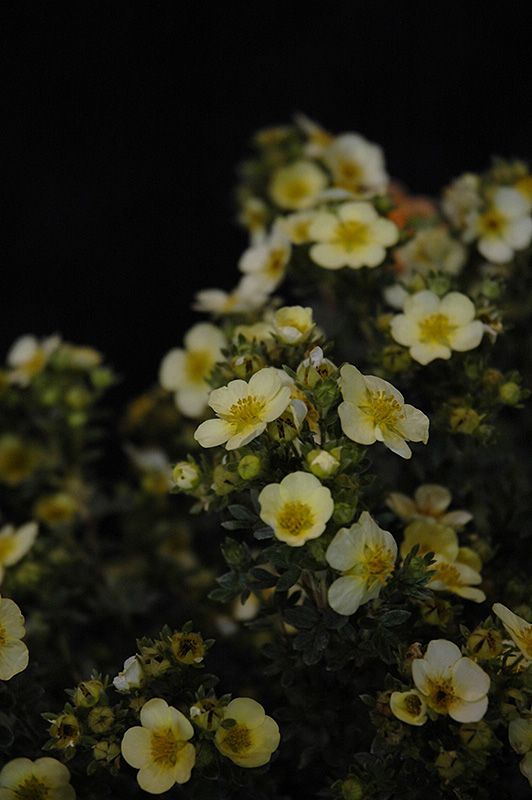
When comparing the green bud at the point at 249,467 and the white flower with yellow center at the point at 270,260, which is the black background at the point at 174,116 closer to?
the white flower with yellow center at the point at 270,260

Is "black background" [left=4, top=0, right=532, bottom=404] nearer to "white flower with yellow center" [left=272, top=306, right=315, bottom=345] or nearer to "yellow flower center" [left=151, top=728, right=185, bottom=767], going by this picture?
"white flower with yellow center" [left=272, top=306, right=315, bottom=345]

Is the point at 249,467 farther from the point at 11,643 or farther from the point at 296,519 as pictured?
the point at 11,643

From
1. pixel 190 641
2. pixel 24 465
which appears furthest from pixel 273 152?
pixel 190 641

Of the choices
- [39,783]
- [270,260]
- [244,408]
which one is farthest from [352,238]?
[39,783]

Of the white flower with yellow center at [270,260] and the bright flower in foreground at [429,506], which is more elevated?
the white flower with yellow center at [270,260]

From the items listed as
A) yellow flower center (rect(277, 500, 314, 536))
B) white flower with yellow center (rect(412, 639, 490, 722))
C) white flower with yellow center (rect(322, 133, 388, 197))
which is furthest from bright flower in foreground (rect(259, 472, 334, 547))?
white flower with yellow center (rect(322, 133, 388, 197))

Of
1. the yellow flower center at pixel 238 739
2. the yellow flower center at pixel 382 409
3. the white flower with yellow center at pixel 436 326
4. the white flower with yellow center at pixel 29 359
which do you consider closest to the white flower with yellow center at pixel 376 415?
the yellow flower center at pixel 382 409
